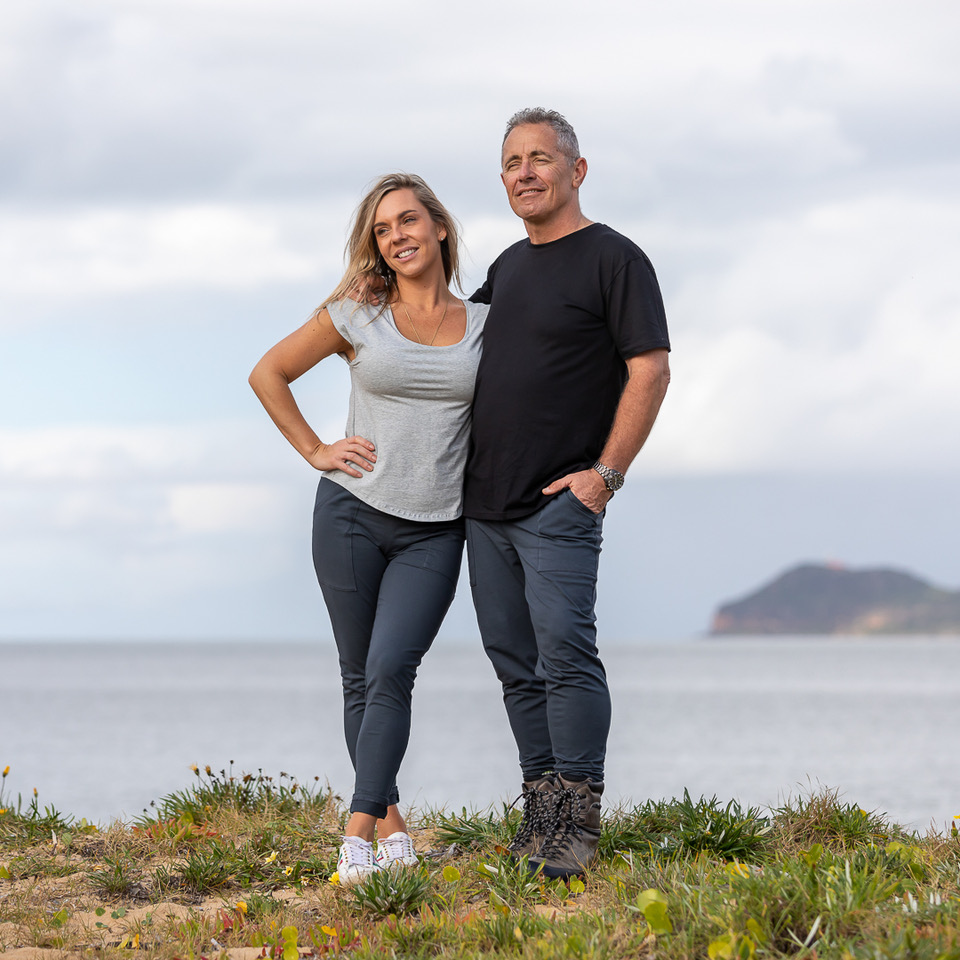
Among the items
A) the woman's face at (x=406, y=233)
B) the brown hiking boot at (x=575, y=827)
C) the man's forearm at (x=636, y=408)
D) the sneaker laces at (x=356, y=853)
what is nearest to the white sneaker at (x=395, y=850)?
the sneaker laces at (x=356, y=853)

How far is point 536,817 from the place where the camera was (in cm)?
406

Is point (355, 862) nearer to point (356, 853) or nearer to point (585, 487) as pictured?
point (356, 853)

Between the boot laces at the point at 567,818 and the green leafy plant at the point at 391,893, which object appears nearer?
the green leafy plant at the point at 391,893

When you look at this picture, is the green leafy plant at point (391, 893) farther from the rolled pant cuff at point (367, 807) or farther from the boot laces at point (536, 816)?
the boot laces at point (536, 816)

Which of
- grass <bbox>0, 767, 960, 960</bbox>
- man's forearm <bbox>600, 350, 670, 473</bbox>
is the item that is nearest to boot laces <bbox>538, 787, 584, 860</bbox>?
grass <bbox>0, 767, 960, 960</bbox>

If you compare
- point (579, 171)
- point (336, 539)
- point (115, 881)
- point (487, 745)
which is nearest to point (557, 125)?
point (579, 171)

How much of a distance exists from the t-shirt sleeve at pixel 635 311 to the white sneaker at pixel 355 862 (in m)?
2.06

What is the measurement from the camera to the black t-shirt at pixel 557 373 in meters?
4.01

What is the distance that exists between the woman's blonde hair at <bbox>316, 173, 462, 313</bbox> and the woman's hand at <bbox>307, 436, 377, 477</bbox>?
22.3 inches

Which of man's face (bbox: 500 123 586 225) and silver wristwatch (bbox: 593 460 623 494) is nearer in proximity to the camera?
silver wristwatch (bbox: 593 460 623 494)

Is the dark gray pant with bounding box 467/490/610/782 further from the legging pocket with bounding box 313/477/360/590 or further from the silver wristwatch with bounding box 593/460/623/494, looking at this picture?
the legging pocket with bounding box 313/477/360/590

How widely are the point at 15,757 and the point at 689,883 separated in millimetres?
37109

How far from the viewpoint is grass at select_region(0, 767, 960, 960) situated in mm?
2797

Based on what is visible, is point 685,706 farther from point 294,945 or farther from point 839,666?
point 839,666
